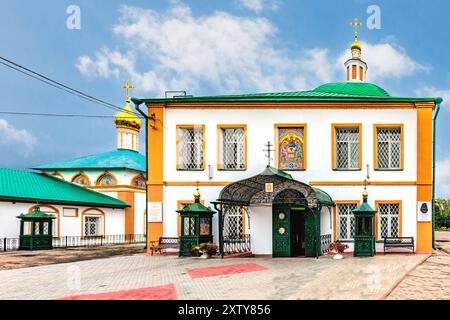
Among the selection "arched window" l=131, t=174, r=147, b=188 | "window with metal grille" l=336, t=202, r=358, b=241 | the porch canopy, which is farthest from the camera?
"arched window" l=131, t=174, r=147, b=188

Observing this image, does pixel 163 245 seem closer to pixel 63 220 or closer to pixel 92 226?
pixel 63 220

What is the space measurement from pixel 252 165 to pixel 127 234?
16.8 meters

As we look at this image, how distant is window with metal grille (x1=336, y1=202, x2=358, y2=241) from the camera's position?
1827 centimetres

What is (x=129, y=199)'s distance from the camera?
3297 centimetres

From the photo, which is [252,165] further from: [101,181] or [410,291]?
[101,181]

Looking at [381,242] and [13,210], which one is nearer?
[381,242]

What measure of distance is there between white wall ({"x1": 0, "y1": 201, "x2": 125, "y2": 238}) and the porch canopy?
13.1 meters

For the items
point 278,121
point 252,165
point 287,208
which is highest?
A: point 278,121

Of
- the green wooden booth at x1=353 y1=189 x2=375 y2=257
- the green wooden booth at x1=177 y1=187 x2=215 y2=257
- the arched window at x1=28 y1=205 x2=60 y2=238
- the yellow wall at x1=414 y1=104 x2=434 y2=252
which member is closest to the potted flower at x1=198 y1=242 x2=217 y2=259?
the green wooden booth at x1=177 y1=187 x2=215 y2=257

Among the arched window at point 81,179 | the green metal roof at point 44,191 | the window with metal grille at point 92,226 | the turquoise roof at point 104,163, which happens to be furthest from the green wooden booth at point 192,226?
the arched window at point 81,179

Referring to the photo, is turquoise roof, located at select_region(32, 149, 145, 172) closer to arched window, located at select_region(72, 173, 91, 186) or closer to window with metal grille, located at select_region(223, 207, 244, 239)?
arched window, located at select_region(72, 173, 91, 186)

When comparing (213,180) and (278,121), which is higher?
(278,121)

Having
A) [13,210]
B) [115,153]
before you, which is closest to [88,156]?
[115,153]

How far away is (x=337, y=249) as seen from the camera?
1653 cm
